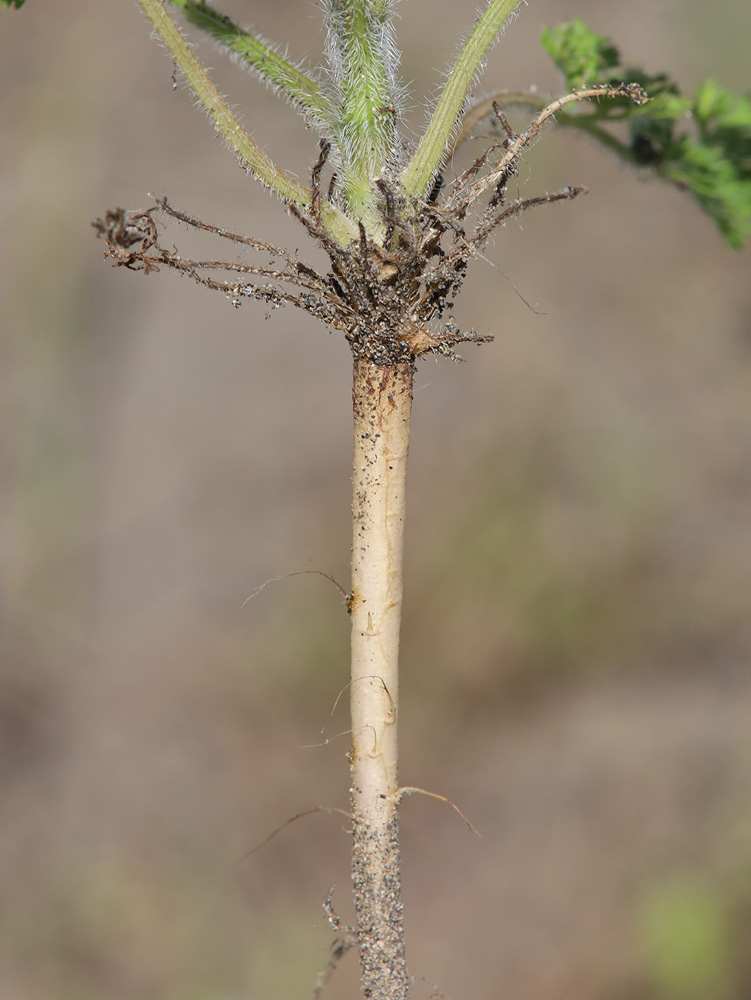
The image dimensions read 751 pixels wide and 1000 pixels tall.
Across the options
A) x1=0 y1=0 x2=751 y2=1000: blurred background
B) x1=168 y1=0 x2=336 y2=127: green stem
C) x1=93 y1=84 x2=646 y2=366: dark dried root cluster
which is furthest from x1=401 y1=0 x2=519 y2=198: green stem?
x1=0 y1=0 x2=751 y2=1000: blurred background

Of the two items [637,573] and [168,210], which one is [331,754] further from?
[168,210]

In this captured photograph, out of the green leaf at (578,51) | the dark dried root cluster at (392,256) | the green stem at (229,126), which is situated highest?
the green leaf at (578,51)

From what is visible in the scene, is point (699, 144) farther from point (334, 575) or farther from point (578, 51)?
point (334, 575)

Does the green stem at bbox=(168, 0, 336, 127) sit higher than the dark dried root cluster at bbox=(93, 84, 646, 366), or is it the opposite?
the green stem at bbox=(168, 0, 336, 127)

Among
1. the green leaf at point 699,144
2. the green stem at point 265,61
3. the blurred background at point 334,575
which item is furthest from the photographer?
the blurred background at point 334,575

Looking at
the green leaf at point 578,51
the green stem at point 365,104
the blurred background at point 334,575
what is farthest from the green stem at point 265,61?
the blurred background at point 334,575

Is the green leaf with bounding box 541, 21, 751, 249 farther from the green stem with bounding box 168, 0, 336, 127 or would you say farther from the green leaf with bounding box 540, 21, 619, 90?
the green stem with bounding box 168, 0, 336, 127

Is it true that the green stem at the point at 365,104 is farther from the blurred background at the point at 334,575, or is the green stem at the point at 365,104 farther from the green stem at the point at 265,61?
the blurred background at the point at 334,575
